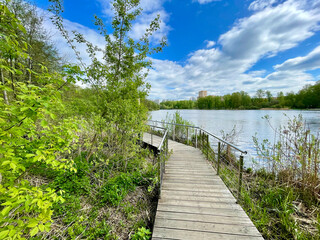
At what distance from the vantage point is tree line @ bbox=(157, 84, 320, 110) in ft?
91.2

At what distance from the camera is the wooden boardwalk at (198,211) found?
6.03 feet

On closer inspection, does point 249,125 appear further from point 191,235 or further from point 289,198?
point 191,235

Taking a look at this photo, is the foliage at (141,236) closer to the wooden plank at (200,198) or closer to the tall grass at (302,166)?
the wooden plank at (200,198)

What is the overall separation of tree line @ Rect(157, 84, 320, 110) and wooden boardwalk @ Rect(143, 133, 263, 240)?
16.1m

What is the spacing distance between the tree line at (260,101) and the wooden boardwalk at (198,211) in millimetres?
16148

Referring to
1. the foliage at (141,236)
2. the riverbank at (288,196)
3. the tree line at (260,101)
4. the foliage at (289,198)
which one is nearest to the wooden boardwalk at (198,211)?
the foliage at (141,236)

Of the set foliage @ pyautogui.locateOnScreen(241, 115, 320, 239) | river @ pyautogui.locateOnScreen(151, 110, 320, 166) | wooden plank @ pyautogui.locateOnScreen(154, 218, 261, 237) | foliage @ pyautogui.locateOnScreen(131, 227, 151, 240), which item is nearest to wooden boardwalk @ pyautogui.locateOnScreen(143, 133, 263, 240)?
wooden plank @ pyautogui.locateOnScreen(154, 218, 261, 237)

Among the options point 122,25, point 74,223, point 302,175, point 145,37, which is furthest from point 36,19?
point 302,175

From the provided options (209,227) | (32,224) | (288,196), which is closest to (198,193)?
(209,227)

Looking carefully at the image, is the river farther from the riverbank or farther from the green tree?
the green tree

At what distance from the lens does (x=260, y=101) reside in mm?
42312

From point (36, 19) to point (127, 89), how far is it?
592cm

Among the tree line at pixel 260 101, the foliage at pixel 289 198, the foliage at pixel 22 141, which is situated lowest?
the foliage at pixel 289 198

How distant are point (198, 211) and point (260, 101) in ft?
170
